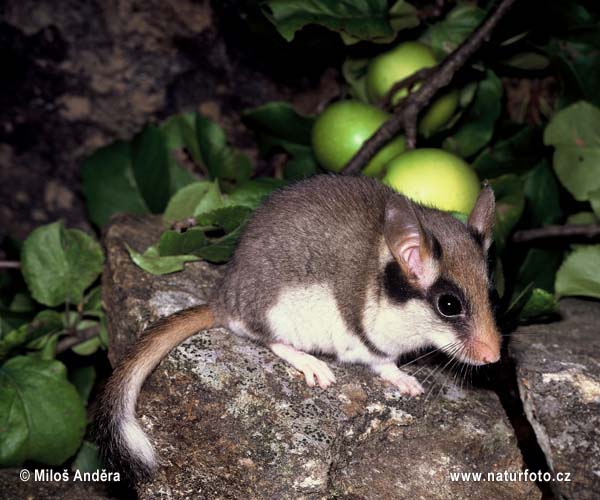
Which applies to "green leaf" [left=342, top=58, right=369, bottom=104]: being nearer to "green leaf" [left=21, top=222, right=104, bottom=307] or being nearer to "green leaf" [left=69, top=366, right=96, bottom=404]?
"green leaf" [left=21, top=222, right=104, bottom=307]

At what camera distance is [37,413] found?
10.2 ft

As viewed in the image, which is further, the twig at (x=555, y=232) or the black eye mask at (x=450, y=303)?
the twig at (x=555, y=232)

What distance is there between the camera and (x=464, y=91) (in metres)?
3.80

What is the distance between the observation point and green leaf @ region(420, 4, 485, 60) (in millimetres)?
3778

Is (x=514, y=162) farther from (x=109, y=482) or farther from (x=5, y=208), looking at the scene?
(x=5, y=208)

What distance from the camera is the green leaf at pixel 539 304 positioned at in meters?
3.00

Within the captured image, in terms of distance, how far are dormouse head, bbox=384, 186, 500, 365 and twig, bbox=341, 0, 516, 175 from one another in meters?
0.77

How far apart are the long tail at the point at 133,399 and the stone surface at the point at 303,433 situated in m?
0.06

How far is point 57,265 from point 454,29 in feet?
7.98

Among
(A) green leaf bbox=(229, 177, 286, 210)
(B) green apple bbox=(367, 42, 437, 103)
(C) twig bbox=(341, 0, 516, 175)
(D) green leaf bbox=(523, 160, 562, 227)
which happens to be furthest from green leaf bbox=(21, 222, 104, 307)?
(D) green leaf bbox=(523, 160, 562, 227)

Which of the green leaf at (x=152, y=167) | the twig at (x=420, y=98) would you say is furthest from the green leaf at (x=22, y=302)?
the twig at (x=420, y=98)

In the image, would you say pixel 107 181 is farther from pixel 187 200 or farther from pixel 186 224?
pixel 186 224

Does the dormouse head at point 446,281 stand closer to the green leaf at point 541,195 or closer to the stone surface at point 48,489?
the green leaf at point 541,195

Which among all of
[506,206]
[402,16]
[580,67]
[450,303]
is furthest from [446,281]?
[580,67]
